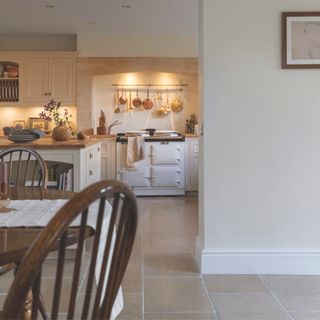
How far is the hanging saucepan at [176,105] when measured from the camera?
7.12 metres

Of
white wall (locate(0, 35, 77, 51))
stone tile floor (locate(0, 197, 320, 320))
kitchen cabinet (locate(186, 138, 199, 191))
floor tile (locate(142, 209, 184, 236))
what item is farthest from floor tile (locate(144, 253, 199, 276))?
white wall (locate(0, 35, 77, 51))

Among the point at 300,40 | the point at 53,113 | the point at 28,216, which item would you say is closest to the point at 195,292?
the point at 28,216

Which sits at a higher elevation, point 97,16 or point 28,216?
point 97,16

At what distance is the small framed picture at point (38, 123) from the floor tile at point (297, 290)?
511 cm

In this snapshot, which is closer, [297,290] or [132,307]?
[132,307]

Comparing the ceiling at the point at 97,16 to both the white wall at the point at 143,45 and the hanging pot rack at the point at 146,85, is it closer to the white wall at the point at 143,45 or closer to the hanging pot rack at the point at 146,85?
the white wall at the point at 143,45

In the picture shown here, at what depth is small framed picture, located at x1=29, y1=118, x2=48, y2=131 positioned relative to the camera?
7.10 m

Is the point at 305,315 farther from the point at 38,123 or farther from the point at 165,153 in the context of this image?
the point at 38,123

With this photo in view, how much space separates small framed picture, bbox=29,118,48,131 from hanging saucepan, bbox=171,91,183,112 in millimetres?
2136

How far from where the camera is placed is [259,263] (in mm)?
3021

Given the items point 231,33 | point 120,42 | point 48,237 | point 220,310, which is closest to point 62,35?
point 120,42

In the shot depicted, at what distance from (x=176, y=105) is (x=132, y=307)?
16.4 ft

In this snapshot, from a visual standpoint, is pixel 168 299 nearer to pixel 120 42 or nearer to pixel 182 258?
pixel 182 258

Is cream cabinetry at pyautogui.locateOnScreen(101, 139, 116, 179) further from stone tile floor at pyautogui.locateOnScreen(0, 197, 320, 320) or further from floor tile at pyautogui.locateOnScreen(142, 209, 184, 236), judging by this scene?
stone tile floor at pyautogui.locateOnScreen(0, 197, 320, 320)
